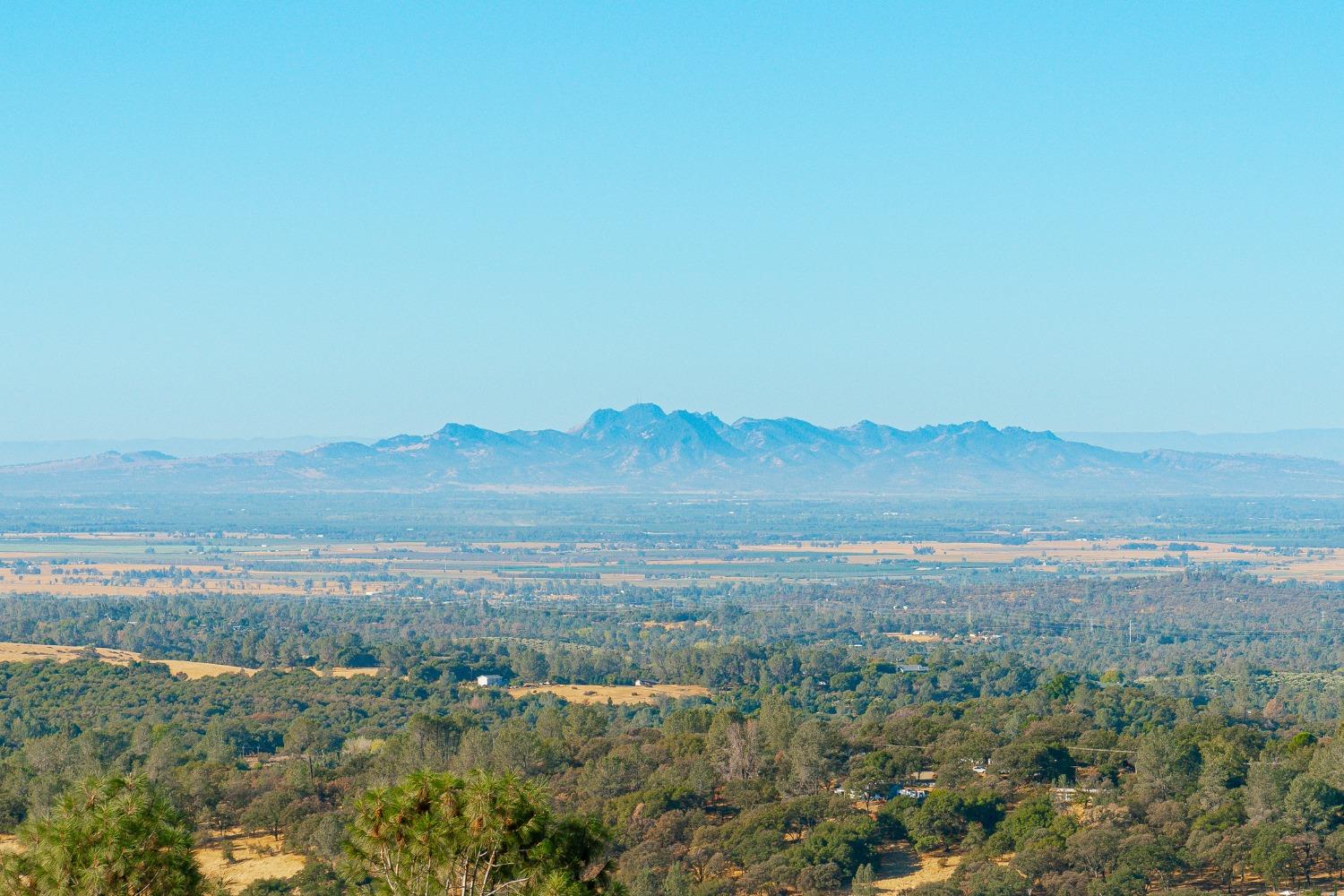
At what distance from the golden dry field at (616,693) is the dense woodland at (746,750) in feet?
5.35

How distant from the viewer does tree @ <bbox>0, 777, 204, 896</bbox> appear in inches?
582

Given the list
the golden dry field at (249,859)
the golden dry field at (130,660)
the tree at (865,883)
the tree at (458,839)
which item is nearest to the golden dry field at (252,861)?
the golden dry field at (249,859)

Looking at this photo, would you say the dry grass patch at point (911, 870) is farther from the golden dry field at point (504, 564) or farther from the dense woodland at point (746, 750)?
the golden dry field at point (504, 564)

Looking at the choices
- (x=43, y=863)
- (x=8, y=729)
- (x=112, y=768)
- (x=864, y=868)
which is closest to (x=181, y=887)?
(x=43, y=863)

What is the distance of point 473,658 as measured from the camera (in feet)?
265

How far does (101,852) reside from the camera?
14781 millimetres

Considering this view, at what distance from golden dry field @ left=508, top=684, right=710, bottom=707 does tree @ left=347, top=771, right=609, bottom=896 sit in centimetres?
5047

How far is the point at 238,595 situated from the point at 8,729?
73.0 metres

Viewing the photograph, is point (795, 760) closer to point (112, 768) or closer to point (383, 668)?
point (112, 768)

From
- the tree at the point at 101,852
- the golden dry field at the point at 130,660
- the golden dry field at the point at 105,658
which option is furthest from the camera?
the golden dry field at the point at 105,658

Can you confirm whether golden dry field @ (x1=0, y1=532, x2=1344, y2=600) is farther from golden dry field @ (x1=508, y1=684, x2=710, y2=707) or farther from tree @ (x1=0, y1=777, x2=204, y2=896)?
tree @ (x1=0, y1=777, x2=204, y2=896)

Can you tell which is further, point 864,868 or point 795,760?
point 795,760

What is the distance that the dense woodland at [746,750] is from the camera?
3288cm

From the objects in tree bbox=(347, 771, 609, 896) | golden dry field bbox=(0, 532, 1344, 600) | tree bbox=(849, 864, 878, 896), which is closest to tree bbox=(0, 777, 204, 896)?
tree bbox=(347, 771, 609, 896)
